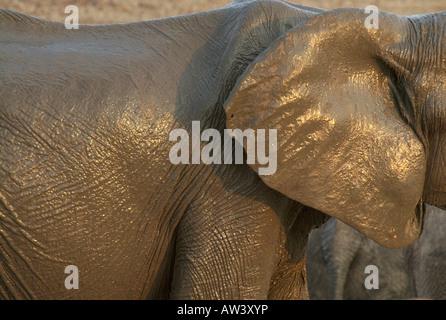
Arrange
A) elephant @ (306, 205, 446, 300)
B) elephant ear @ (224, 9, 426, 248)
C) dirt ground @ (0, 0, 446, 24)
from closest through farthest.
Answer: elephant ear @ (224, 9, 426, 248), elephant @ (306, 205, 446, 300), dirt ground @ (0, 0, 446, 24)

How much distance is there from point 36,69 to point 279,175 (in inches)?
25.5

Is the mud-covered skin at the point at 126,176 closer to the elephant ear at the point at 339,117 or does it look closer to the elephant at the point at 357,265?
the elephant ear at the point at 339,117

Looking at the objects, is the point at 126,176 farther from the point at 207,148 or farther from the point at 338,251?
the point at 338,251

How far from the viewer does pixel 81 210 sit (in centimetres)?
200

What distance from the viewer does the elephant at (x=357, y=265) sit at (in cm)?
423

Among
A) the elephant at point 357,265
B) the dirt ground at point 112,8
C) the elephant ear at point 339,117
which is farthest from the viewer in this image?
the dirt ground at point 112,8

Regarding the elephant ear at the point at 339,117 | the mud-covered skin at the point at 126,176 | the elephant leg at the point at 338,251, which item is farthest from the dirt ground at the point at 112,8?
the elephant ear at the point at 339,117

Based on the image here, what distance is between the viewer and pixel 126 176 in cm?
202

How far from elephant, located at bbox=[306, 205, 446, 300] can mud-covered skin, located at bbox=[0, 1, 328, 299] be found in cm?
219

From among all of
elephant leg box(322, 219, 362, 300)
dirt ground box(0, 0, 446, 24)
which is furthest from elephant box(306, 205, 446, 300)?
dirt ground box(0, 0, 446, 24)

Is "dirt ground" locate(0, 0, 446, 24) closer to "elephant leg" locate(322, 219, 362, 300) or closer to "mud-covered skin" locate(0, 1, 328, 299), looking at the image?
"elephant leg" locate(322, 219, 362, 300)

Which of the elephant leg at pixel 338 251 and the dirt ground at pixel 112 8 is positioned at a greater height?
the dirt ground at pixel 112 8

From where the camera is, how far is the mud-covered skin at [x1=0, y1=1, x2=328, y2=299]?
1.98 meters
